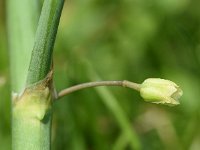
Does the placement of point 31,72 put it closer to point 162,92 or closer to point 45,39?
point 45,39

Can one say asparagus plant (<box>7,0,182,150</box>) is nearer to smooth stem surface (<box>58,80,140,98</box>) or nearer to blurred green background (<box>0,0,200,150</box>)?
smooth stem surface (<box>58,80,140,98</box>)

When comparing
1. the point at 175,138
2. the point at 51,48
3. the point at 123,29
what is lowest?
the point at 175,138

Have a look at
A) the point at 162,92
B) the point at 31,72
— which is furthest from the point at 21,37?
the point at 162,92

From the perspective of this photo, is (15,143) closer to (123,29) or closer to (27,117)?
(27,117)

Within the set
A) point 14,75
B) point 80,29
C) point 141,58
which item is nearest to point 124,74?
point 141,58

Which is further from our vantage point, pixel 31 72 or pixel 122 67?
pixel 122 67
